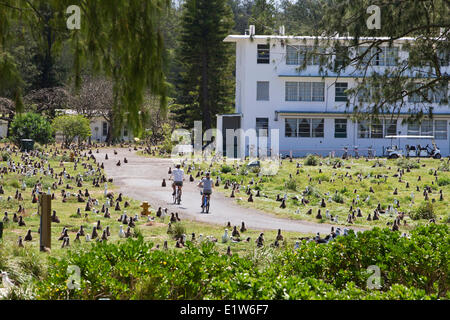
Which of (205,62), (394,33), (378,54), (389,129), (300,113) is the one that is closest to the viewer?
(394,33)

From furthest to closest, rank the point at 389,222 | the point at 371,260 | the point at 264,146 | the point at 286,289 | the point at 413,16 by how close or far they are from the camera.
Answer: the point at 264,146 < the point at 389,222 < the point at 413,16 < the point at 371,260 < the point at 286,289

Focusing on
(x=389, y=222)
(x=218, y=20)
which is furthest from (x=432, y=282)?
(x=218, y=20)

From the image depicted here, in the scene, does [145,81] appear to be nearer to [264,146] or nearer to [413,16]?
[413,16]

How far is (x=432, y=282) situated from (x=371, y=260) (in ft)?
2.78

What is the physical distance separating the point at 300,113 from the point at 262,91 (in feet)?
10.6

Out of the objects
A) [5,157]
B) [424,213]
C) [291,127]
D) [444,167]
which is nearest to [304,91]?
[291,127]

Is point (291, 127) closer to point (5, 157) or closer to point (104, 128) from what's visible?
point (5, 157)

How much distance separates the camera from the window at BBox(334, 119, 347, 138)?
45219 mm

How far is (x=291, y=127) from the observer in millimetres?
45250

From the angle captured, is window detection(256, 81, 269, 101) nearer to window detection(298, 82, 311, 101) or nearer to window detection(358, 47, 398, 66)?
window detection(298, 82, 311, 101)

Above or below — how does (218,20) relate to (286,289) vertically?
above

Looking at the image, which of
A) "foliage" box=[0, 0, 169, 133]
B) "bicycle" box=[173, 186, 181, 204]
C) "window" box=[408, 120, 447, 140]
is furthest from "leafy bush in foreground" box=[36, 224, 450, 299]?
"window" box=[408, 120, 447, 140]
